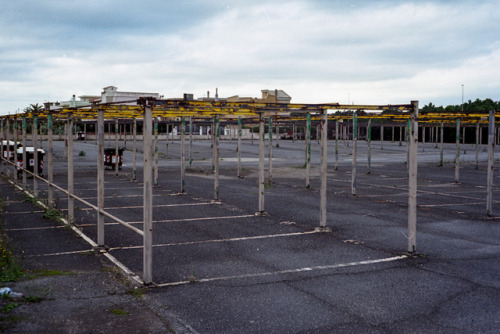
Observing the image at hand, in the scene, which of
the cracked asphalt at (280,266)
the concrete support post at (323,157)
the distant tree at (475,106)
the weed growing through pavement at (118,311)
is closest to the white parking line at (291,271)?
the cracked asphalt at (280,266)

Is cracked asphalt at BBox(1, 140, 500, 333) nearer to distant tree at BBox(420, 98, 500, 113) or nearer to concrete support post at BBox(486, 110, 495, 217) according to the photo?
concrete support post at BBox(486, 110, 495, 217)

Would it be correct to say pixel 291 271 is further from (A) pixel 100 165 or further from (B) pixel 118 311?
(A) pixel 100 165

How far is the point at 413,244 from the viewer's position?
8.91 metres

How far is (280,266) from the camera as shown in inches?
319

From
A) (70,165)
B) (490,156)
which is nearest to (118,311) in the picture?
(70,165)

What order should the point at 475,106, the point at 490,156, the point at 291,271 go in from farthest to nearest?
the point at 475,106 < the point at 490,156 < the point at 291,271

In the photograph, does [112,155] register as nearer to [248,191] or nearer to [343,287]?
[248,191]

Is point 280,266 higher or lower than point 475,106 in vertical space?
lower

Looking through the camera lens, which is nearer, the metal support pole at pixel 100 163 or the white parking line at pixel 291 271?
the white parking line at pixel 291 271

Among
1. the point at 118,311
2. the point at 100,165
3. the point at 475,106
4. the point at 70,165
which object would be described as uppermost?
the point at 475,106

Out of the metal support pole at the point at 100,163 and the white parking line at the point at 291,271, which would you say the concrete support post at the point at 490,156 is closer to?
the white parking line at the point at 291,271

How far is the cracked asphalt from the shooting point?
5801 millimetres

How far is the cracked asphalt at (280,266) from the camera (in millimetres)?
5801

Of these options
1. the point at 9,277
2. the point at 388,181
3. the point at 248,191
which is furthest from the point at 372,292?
the point at 388,181
